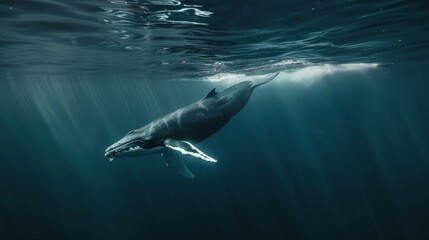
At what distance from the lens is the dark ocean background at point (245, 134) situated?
11.4 meters

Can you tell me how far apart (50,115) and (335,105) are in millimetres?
82793

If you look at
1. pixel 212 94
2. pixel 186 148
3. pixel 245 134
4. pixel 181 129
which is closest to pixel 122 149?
pixel 181 129

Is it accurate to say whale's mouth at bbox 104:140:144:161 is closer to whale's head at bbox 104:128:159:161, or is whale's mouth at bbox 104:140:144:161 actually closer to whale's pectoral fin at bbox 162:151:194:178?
whale's head at bbox 104:128:159:161

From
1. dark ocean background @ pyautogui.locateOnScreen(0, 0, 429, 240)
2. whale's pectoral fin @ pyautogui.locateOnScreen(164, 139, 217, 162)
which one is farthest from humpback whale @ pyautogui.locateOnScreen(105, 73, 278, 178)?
dark ocean background @ pyautogui.locateOnScreen(0, 0, 429, 240)

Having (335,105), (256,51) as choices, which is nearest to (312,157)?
(335,105)

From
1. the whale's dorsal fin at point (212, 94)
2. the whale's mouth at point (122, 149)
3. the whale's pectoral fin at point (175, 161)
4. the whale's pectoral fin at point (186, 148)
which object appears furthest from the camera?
the whale's pectoral fin at point (175, 161)

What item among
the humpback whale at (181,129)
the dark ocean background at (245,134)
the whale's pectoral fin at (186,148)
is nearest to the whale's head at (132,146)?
the humpback whale at (181,129)

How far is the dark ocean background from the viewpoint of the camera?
1142cm

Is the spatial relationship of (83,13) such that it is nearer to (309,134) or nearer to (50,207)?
(50,207)

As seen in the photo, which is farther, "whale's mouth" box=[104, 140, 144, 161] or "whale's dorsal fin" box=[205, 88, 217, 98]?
"whale's dorsal fin" box=[205, 88, 217, 98]

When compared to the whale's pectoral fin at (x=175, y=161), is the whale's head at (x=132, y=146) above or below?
above

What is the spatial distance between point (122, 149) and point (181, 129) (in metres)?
1.89

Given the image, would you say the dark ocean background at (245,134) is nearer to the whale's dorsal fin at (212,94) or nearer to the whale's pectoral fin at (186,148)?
the whale's dorsal fin at (212,94)

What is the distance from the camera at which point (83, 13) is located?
10.4 m
